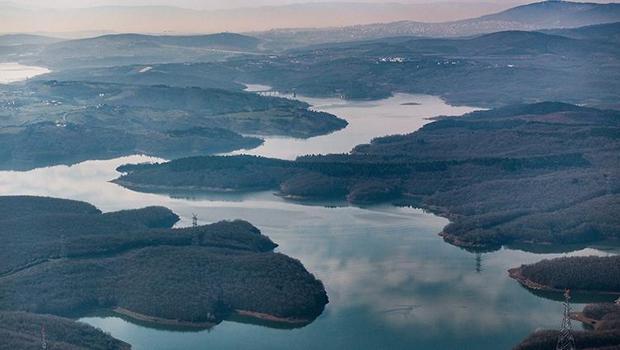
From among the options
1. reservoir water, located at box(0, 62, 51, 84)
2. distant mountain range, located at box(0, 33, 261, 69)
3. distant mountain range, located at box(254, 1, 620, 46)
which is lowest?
reservoir water, located at box(0, 62, 51, 84)

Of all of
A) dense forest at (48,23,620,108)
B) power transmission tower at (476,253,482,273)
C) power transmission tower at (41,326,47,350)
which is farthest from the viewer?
dense forest at (48,23,620,108)

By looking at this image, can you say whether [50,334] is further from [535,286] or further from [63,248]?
[535,286]

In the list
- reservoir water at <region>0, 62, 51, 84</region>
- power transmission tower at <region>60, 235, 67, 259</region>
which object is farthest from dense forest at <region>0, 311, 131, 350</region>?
reservoir water at <region>0, 62, 51, 84</region>

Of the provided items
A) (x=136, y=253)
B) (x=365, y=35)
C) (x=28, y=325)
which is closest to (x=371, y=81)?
(x=136, y=253)

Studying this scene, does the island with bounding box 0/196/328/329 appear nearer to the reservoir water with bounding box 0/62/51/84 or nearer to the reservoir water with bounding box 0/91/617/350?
the reservoir water with bounding box 0/91/617/350

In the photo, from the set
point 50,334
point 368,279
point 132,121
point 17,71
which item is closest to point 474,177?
point 368,279

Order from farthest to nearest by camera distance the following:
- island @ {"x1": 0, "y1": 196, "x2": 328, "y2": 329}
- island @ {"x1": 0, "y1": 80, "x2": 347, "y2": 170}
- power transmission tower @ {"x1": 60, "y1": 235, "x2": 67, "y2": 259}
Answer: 1. island @ {"x1": 0, "y1": 80, "x2": 347, "y2": 170}
2. power transmission tower @ {"x1": 60, "y1": 235, "x2": 67, "y2": 259}
3. island @ {"x1": 0, "y1": 196, "x2": 328, "y2": 329}

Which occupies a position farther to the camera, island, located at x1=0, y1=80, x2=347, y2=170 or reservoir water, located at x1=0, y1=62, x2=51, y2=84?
reservoir water, located at x1=0, y1=62, x2=51, y2=84

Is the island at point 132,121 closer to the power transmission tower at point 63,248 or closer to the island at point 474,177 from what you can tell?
the island at point 474,177
